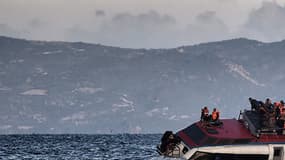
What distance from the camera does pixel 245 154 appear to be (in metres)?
45.9

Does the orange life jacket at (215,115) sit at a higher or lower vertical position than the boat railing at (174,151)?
higher

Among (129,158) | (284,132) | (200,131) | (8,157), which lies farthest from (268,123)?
(8,157)

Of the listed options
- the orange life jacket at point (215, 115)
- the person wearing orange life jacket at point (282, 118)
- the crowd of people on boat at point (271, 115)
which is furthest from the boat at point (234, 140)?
the orange life jacket at point (215, 115)

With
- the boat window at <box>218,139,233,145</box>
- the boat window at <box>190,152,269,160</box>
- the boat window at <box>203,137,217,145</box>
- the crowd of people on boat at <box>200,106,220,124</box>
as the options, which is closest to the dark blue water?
the crowd of people on boat at <box>200,106,220,124</box>

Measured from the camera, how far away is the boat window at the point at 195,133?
168ft

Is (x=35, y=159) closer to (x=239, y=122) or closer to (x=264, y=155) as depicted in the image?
(x=239, y=122)

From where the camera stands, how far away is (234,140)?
47438 mm

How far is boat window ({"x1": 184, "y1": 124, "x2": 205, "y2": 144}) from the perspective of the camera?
51097 mm

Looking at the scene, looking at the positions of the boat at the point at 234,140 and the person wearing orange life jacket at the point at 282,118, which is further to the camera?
the person wearing orange life jacket at the point at 282,118

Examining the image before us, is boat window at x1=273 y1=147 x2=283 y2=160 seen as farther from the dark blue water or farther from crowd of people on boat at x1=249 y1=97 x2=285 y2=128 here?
A: the dark blue water

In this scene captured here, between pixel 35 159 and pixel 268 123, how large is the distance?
29271 mm

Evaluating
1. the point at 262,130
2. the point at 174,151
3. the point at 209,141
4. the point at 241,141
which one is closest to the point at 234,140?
the point at 241,141

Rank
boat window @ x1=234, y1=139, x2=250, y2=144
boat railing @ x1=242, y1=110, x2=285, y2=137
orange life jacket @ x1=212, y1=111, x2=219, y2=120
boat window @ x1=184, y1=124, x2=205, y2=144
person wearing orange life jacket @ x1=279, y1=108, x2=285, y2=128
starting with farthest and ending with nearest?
1. orange life jacket @ x1=212, y1=111, x2=219, y2=120
2. boat window @ x1=184, y1=124, x2=205, y2=144
3. person wearing orange life jacket @ x1=279, y1=108, x2=285, y2=128
4. boat railing @ x1=242, y1=110, x2=285, y2=137
5. boat window @ x1=234, y1=139, x2=250, y2=144

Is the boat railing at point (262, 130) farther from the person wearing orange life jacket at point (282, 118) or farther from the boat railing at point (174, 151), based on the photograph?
the boat railing at point (174, 151)
